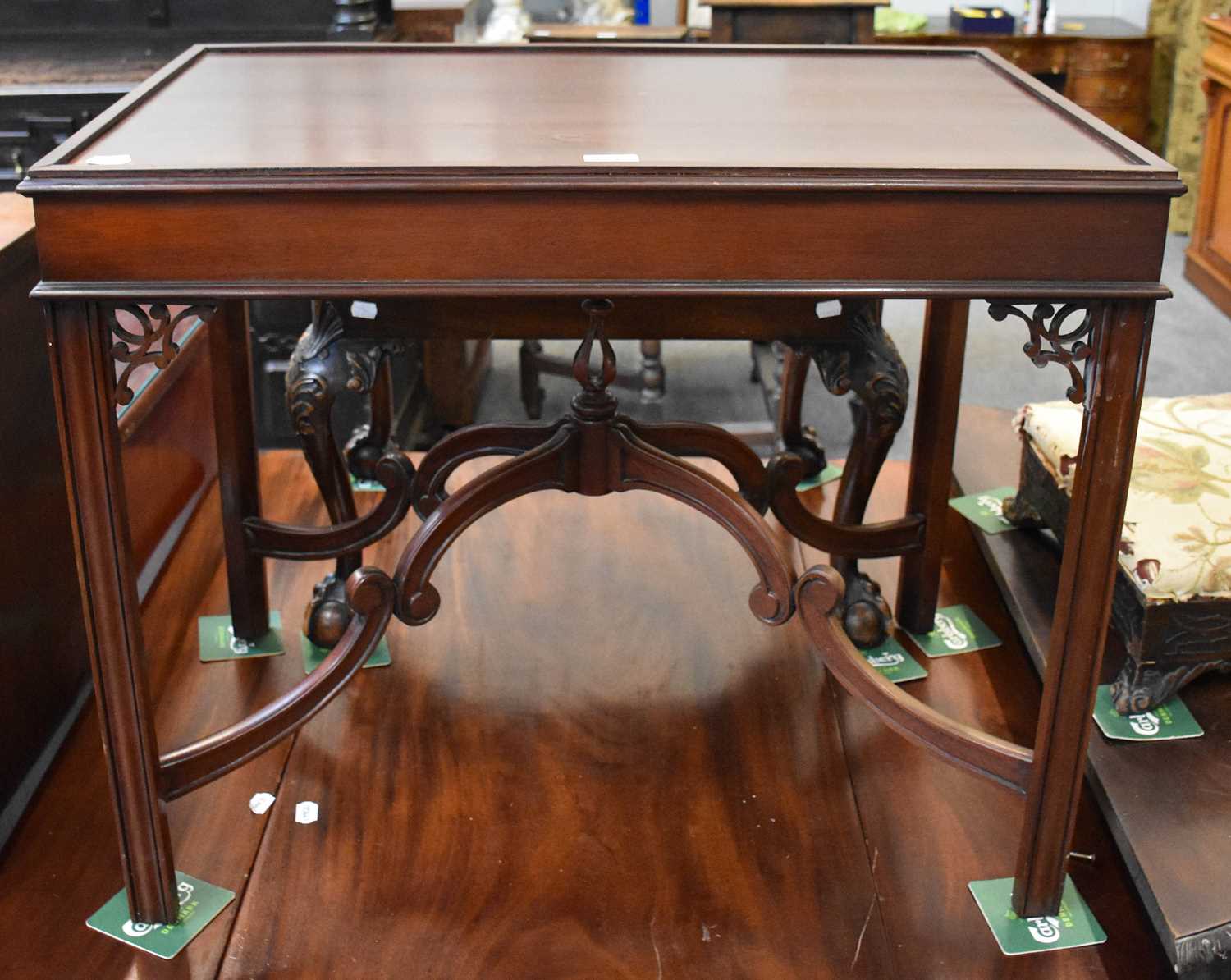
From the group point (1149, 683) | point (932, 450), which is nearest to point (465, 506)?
point (932, 450)

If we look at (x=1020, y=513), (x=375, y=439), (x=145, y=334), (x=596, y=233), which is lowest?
(x=1020, y=513)

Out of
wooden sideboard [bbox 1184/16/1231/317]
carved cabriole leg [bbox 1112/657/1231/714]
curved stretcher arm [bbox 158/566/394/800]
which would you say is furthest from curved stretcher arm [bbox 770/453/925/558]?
wooden sideboard [bbox 1184/16/1231/317]

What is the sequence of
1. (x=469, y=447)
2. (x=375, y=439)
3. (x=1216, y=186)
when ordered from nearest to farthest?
1. (x=469, y=447)
2. (x=375, y=439)
3. (x=1216, y=186)

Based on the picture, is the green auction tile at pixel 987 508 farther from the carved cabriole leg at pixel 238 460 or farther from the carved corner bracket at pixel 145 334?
the carved corner bracket at pixel 145 334

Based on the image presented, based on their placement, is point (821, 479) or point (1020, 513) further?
point (821, 479)

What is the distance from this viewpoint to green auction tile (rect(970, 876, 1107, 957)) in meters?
1.49

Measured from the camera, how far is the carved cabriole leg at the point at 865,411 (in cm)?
186

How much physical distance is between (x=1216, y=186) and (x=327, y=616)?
3.92 m

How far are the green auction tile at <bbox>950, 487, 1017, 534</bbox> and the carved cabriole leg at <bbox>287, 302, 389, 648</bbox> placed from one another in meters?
0.98

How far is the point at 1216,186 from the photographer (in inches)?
188

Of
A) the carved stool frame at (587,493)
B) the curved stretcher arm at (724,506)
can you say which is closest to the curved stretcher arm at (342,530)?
the carved stool frame at (587,493)

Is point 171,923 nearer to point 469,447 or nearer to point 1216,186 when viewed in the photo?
point 469,447

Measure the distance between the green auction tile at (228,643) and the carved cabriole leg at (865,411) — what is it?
81 cm

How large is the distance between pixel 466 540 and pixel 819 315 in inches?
29.9
